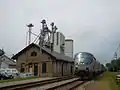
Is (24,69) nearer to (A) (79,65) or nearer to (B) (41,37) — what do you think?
(B) (41,37)

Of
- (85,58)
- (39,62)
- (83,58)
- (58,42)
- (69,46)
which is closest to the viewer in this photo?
(85,58)

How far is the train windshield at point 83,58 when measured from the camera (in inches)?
1203

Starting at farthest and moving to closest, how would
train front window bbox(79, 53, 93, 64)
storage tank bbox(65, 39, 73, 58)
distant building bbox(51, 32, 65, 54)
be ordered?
storage tank bbox(65, 39, 73, 58)
distant building bbox(51, 32, 65, 54)
train front window bbox(79, 53, 93, 64)

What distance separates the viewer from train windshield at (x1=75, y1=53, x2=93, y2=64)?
30.6 metres

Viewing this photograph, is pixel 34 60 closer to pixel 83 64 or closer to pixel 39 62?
pixel 39 62

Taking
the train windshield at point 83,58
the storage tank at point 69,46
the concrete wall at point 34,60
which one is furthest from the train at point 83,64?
the storage tank at point 69,46

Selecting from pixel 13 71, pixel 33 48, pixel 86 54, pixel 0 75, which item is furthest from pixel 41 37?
pixel 86 54

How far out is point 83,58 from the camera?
1209 inches

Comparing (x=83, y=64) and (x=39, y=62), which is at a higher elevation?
(x=39, y=62)

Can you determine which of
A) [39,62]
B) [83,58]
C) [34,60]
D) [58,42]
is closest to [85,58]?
[83,58]

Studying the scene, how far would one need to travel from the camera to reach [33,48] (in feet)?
185

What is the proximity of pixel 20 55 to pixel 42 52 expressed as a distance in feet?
18.9

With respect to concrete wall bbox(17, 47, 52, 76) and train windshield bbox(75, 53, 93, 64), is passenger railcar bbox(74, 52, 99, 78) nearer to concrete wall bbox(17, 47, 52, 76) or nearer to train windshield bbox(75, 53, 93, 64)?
train windshield bbox(75, 53, 93, 64)

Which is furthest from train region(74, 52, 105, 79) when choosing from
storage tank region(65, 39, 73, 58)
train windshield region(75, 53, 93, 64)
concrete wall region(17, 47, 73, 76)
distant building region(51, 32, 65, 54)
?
storage tank region(65, 39, 73, 58)
